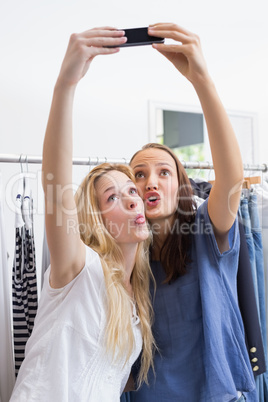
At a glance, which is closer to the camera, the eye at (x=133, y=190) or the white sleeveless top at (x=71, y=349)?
the white sleeveless top at (x=71, y=349)

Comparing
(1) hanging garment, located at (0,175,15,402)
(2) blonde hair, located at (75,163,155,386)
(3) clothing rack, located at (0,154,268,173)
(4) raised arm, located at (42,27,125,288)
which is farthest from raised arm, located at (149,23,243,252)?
(1) hanging garment, located at (0,175,15,402)

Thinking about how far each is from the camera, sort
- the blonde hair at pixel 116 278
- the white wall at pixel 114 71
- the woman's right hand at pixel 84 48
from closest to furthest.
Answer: the woman's right hand at pixel 84 48
the blonde hair at pixel 116 278
the white wall at pixel 114 71

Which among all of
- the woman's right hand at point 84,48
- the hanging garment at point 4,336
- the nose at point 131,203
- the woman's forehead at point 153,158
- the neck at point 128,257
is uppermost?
the woman's right hand at point 84,48

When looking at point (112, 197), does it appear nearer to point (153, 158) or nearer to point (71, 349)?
point (153, 158)

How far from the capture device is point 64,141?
2.74ft

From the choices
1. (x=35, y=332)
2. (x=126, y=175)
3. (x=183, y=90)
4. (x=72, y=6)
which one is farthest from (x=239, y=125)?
(x=35, y=332)

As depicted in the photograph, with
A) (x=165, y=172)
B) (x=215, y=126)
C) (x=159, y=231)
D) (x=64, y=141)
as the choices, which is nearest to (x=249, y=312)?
(x=159, y=231)

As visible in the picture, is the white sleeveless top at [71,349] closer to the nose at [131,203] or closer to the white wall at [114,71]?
the nose at [131,203]

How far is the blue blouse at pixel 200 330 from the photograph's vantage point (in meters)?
1.06

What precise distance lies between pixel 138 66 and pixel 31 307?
72.1 inches

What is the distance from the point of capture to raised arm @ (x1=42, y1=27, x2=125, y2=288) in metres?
0.83

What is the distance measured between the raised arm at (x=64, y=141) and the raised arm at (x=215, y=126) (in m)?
0.12

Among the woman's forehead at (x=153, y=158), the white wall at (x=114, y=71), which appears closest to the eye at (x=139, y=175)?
the woman's forehead at (x=153, y=158)

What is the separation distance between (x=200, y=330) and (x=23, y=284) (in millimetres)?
467
